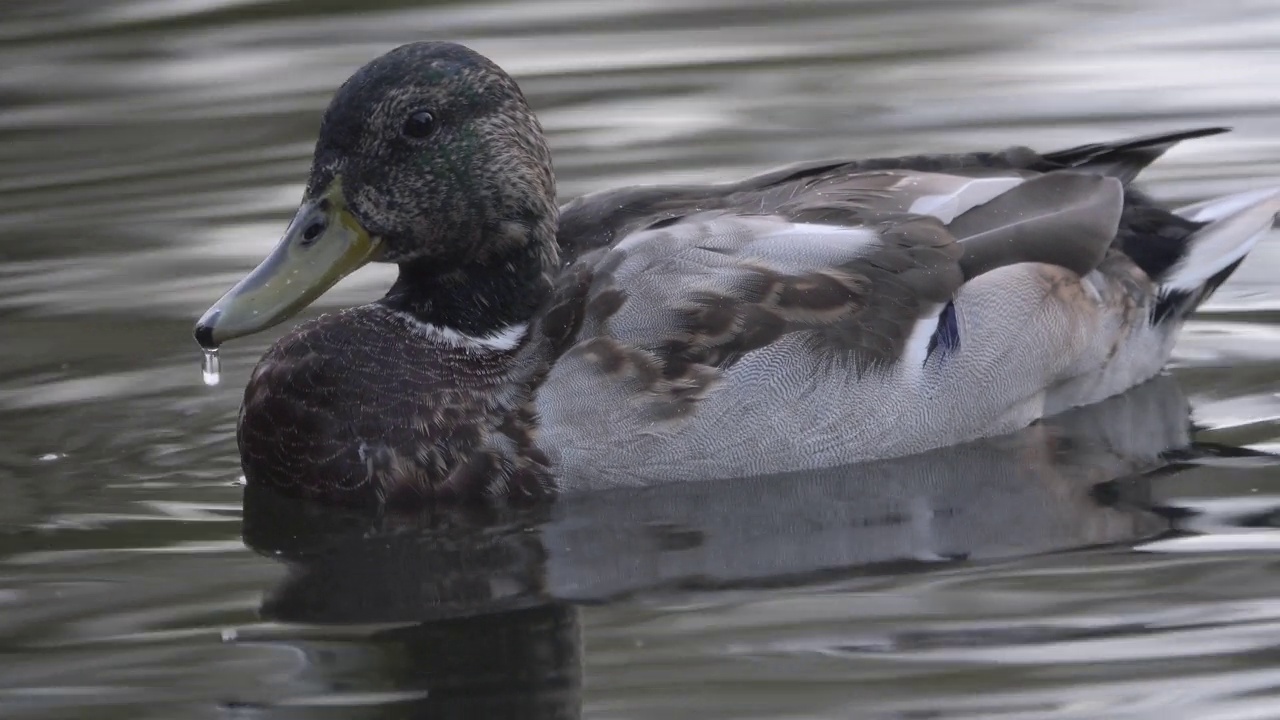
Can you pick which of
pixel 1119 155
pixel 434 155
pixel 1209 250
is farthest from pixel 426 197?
pixel 1209 250

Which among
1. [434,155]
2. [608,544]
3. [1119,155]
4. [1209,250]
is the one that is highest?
[434,155]

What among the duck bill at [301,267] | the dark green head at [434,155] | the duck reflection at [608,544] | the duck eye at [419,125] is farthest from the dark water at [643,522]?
the duck eye at [419,125]

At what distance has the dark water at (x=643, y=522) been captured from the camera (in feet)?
18.5

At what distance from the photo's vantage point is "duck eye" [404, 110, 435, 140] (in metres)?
7.09

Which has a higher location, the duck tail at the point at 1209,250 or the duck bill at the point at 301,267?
the duck bill at the point at 301,267

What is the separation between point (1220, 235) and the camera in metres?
8.21

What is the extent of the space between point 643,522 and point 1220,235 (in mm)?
2536

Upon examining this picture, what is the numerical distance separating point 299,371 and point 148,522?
24.9 inches

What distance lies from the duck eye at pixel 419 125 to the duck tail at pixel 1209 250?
2578 millimetres

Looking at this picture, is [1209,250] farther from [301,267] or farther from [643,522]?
[301,267]

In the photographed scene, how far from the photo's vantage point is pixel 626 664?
5.72 m

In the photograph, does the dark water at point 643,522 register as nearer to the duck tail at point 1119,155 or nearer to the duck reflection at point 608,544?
the duck reflection at point 608,544

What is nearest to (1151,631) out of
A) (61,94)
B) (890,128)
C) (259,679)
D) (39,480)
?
(259,679)

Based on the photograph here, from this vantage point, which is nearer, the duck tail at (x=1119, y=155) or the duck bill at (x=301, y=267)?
the duck bill at (x=301, y=267)
